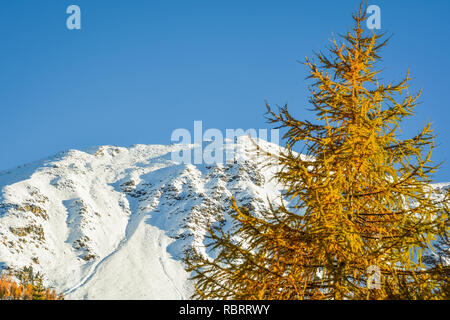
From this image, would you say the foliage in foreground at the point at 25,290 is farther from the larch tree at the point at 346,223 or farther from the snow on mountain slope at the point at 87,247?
the snow on mountain slope at the point at 87,247

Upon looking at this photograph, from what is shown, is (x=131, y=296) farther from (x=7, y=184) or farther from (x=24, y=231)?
(x=7, y=184)

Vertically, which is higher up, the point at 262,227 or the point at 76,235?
the point at 262,227

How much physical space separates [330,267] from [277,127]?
309cm

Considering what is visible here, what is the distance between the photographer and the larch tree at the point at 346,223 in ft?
19.0

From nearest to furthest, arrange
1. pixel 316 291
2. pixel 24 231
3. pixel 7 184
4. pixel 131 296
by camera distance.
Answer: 1. pixel 316 291
2. pixel 131 296
3. pixel 24 231
4. pixel 7 184

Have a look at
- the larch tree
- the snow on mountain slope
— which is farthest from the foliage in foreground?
the snow on mountain slope

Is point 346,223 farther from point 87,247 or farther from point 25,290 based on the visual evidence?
point 87,247

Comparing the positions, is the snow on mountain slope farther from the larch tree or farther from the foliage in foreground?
the larch tree

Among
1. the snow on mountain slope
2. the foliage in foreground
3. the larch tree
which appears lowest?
the snow on mountain slope

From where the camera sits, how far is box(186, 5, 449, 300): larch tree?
5.80 metres
